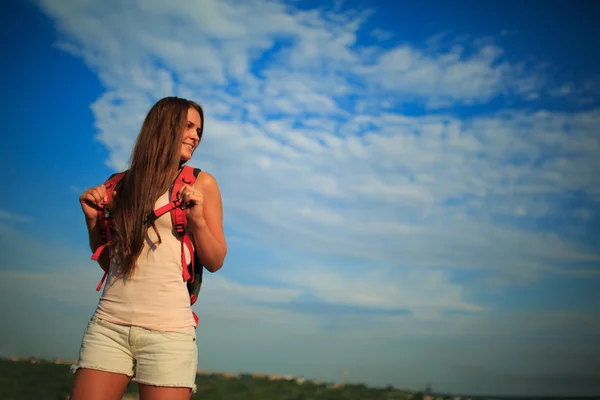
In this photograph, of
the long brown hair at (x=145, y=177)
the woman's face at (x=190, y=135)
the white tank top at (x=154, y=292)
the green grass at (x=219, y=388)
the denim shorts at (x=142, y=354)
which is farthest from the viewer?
the green grass at (x=219, y=388)

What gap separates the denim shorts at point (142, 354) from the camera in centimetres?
322

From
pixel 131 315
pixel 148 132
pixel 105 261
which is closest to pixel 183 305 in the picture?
pixel 131 315

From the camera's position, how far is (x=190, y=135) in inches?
152

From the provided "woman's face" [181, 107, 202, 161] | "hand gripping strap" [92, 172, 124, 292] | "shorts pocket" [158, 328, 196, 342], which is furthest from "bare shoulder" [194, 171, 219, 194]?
"shorts pocket" [158, 328, 196, 342]

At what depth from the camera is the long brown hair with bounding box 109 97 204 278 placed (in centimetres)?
343

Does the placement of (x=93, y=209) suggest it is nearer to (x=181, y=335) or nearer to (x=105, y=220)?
(x=105, y=220)

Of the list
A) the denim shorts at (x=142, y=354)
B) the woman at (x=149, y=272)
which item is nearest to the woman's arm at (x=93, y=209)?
the woman at (x=149, y=272)

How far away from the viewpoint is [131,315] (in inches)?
131

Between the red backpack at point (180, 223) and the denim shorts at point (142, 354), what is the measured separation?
0.98ft

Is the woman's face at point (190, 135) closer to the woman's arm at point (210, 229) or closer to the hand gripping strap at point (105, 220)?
the woman's arm at point (210, 229)

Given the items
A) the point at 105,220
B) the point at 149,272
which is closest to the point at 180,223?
the point at 149,272

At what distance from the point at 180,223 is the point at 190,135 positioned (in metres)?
0.77

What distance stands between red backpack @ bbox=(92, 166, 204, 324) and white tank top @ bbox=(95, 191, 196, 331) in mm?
38

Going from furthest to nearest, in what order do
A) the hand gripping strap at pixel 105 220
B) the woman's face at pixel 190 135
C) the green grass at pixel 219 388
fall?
the green grass at pixel 219 388 → the woman's face at pixel 190 135 → the hand gripping strap at pixel 105 220
